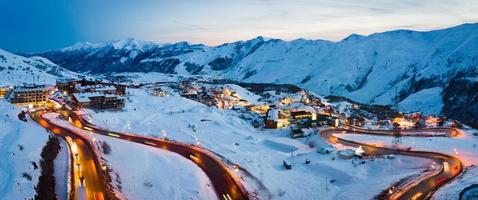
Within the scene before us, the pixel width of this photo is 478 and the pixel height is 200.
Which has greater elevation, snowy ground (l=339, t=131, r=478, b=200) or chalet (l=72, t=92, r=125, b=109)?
chalet (l=72, t=92, r=125, b=109)

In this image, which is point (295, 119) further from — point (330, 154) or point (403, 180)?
point (403, 180)

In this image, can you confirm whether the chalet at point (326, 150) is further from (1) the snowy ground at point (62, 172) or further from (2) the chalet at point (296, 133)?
(1) the snowy ground at point (62, 172)

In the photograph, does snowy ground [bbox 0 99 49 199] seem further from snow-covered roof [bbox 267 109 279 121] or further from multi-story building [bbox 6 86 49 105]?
snow-covered roof [bbox 267 109 279 121]

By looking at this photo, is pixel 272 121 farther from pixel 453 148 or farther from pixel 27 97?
pixel 27 97

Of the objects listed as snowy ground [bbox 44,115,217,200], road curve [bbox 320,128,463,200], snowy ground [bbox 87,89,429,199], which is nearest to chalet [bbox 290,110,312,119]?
snowy ground [bbox 87,89,429,199]

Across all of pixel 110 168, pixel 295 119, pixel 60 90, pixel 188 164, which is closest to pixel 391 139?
pixel 295 119

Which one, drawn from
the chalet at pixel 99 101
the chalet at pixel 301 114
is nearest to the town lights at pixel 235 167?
the chalet at pixel 99 101

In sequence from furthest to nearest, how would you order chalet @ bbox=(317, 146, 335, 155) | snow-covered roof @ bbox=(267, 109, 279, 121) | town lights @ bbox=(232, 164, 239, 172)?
snow-covered roof @ bbox=(267, 109, 279, 121), chalet @ bbox=(317, 146, 335, 155), town lights @ bbox=(232, 164, 239, 172)

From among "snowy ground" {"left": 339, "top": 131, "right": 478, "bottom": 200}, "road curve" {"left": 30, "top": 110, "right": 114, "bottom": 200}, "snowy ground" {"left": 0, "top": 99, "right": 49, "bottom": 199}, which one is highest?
"snowy ground" {"left": 0, "top": 99, "right": 49, "bottom": 199}
